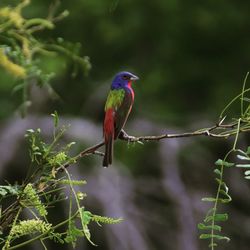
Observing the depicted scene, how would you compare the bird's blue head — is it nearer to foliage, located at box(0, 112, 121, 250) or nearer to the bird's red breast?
the bird's red breast

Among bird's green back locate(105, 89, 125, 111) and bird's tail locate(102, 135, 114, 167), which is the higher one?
bird's green back locate(105, 89, 125, 111)

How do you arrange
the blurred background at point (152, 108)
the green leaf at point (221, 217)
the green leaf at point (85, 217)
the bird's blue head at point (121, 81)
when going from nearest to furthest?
the green leaf at point (85, 217) → the green leaf at point (221, 217) → the bird's blue head at point (121, 81) → the blurred background at point (152, 108)

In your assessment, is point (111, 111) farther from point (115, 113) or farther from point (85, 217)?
point (85, 217)

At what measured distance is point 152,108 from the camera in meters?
8.72

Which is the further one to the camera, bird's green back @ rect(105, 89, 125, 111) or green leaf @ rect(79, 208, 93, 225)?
bird's green back @ rect(105, 89, 125, 111)

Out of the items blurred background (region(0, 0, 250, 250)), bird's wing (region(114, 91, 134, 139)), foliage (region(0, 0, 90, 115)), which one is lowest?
blurred background (region(0, 0, 250, 250))

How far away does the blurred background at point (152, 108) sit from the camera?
706 cm

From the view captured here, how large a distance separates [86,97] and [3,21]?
7.12 metres

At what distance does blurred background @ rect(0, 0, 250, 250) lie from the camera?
7062 mm

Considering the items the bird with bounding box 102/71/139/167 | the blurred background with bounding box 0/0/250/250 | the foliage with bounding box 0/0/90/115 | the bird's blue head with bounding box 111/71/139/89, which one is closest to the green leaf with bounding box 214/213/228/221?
the foliage with bounding box 0/0/90/115

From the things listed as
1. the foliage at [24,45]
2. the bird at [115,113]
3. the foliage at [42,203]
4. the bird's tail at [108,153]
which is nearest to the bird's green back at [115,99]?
the bird at [115,113]

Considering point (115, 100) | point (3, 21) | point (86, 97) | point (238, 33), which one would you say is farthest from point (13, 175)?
point (3, 21)

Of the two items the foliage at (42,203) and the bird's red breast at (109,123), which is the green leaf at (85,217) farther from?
the bird's red breast at (109,123)

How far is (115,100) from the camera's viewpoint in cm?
293
